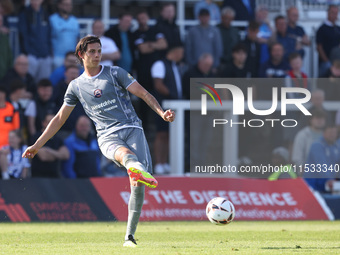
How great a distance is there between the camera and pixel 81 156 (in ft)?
50.3

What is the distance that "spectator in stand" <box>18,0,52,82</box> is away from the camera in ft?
54.1

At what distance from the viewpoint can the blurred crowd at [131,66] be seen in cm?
1533

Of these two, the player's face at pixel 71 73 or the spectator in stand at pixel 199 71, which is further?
the spectator in stand at pixel 199 71

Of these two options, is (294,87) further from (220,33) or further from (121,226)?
(121,226)

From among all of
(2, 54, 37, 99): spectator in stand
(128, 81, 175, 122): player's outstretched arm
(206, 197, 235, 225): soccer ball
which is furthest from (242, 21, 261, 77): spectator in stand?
(128, 81, 175, 122): player's outstretched arm

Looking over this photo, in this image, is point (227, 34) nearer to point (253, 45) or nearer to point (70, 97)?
point (253, 45)

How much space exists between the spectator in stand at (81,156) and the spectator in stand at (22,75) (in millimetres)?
1301

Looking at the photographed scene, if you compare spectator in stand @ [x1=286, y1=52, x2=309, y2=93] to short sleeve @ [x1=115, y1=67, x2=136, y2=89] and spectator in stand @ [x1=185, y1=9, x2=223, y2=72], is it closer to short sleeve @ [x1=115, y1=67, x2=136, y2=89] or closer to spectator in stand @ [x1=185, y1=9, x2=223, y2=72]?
spectator in stand @ [x1=185, y1=9, x2=223, y2=72]

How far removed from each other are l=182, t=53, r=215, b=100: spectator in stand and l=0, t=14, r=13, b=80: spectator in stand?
12.4ft

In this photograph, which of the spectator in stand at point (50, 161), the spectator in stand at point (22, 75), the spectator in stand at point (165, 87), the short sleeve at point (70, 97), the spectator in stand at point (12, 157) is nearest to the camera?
the short sleeve at point (70, 97)

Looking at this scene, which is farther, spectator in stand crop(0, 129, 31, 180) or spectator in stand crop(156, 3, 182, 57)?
spectator in stand crop(156, 3, 182, 57)

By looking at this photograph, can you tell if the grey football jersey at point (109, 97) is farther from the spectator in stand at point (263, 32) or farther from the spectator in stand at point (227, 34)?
the spectator in stand at point (263, 32)

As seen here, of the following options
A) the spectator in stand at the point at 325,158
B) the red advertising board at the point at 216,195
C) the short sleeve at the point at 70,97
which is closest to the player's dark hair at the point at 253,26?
the spectator in stand at the point at 325,158

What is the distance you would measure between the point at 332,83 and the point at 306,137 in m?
Answer: 1.77
